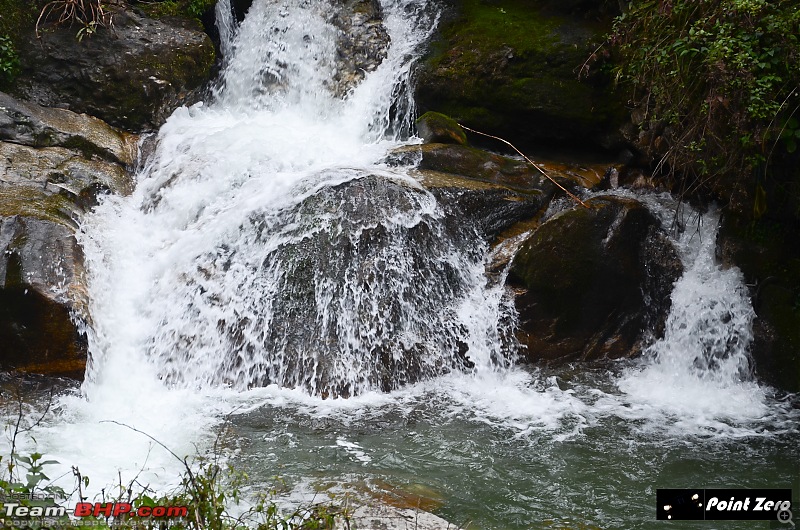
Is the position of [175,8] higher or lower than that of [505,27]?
higher

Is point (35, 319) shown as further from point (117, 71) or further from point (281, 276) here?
point (117, 71)

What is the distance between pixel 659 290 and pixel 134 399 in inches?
212

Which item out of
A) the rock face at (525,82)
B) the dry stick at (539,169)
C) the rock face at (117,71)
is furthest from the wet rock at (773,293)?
the rock face at (117,71)

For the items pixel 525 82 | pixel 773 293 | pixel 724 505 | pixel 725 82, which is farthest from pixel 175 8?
pixel 724 505

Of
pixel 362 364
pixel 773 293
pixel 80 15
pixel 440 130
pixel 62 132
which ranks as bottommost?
pixel 362 364

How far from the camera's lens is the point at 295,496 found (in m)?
4.67

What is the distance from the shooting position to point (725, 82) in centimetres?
598

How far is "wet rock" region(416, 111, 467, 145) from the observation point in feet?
29.7

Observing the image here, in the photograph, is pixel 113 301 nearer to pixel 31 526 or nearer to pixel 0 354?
pixel 0 354

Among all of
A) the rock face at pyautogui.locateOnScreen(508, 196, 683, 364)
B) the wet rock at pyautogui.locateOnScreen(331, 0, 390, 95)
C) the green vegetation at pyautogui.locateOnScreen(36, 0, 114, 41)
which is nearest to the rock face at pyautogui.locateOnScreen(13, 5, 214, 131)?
the green vegetation at pyautogui.locateOnScreen(36, 0, 114, 41)

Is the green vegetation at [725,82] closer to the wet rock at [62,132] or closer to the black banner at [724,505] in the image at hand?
the black banner at [724,505]

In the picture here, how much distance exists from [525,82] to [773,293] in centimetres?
405

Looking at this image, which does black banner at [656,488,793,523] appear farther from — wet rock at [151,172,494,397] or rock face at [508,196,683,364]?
wet rock at [151,172,494,397]

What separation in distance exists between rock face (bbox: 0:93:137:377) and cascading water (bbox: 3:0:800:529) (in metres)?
0.32
